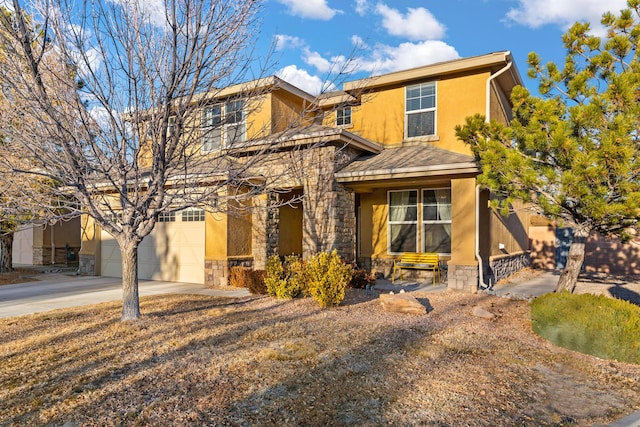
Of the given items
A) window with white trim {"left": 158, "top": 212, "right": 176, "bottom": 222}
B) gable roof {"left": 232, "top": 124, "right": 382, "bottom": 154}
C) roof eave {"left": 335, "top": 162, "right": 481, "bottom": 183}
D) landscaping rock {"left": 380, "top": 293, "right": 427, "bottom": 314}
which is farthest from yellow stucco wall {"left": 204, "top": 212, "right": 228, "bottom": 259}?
landscaping rock {"left": 380, "top": 293, "right": 427, "bottom": 314}

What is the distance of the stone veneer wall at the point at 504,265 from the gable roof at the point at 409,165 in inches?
128

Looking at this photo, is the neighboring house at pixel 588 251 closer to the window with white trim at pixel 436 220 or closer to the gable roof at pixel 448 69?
the window with white trim at pixel 436 220

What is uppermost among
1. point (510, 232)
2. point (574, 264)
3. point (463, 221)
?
point (463, 221)

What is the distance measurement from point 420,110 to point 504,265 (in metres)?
5.54

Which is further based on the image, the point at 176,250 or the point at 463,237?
the point at 176,250

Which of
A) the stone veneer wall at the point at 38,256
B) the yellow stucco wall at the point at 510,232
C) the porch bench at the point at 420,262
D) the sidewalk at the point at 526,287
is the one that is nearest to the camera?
the sidewalk at the point at 526,287

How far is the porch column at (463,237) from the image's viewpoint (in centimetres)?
996

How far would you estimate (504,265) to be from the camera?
41.7 ft

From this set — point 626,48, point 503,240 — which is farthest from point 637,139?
point 503,240

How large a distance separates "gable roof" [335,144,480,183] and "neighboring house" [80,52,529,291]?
28 mm

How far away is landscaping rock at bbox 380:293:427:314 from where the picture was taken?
7.51 metres

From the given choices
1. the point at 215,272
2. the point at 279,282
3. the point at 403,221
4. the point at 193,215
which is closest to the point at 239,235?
the point at 215,272

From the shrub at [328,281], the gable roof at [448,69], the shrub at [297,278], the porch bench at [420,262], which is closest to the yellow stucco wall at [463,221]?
the porch bench at [420,262]

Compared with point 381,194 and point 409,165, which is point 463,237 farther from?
point 381,194
